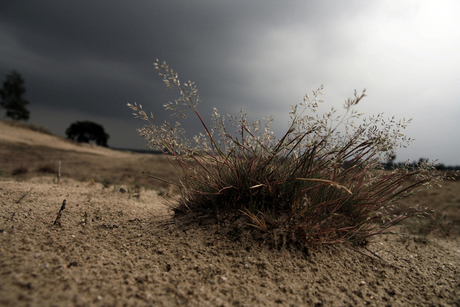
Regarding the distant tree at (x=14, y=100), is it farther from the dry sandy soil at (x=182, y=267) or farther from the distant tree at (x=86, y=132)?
the dry sandy soil at (x=182, y=267)

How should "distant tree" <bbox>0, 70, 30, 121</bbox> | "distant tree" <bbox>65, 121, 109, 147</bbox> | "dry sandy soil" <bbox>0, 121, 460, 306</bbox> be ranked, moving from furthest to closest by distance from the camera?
"distant tree" <bbox>65, 121, 109, 147</bbox>
"distant tree" <bbox>0, 70, 30, 121</bbox>
"dry sandy soil" <bbox>0, 121, 460, 306</bbox>

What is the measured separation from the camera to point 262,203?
2.40 m

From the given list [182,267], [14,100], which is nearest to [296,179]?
[182,267]

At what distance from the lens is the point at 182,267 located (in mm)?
1866

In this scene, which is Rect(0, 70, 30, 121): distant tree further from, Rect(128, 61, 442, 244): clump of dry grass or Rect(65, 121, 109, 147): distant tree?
Rect(128, 61, 442, 244): clump of dry grass

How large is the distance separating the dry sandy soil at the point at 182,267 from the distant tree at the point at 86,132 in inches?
1749

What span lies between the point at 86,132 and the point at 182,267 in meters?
47.9

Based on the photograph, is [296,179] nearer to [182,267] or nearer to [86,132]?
[182,267]

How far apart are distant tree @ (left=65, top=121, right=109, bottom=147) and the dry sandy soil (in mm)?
44421

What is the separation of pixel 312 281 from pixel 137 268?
1331 millimetres

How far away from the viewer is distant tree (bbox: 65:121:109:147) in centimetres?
4106

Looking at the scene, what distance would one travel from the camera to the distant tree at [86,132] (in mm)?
41062

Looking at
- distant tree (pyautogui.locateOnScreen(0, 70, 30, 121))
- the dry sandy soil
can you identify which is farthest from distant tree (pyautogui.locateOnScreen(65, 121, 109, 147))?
the dry sandy soil

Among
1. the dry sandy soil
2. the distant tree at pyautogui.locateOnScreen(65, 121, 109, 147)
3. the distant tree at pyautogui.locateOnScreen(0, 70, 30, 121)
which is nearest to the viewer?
the dry sandy soil
